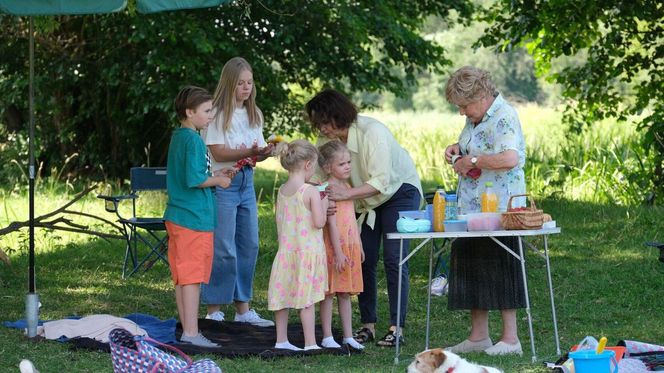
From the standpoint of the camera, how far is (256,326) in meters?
6.39

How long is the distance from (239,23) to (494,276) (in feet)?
25.6

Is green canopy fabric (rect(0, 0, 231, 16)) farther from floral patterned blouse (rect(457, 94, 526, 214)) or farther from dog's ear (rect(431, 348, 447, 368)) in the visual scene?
dog's ear (rect(431, 348, 447, 368))

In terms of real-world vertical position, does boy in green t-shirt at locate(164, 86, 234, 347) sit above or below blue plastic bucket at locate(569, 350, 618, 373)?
above

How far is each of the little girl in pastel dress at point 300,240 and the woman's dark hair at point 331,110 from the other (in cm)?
23

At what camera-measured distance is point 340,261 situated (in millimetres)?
5566

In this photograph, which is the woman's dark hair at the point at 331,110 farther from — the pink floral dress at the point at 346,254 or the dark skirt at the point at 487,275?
the dark skirt at the point at 487,275

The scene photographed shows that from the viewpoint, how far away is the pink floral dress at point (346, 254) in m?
5.65

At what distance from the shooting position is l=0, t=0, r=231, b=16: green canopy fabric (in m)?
5.29

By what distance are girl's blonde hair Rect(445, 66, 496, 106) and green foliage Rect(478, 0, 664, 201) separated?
5.05 meters

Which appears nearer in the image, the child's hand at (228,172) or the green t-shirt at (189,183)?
the green t-shirt at (189,183)

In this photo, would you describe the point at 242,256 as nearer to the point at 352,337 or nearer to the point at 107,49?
the point at 352,337

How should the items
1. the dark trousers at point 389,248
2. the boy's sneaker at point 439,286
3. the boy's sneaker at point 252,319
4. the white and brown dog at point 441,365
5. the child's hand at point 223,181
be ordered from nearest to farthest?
the white and brown dog at point 441,365
the child's hand at point 223,181
the dark trousers at point 389,248
the boy's sneaker at point 252,319
the boy's sneaker at point 439,286

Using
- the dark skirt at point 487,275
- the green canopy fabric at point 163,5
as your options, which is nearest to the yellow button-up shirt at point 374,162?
the dark skirt at point 487,275

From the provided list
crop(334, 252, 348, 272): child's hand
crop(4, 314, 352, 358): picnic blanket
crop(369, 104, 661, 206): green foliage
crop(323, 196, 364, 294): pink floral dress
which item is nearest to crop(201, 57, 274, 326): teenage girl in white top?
crop(4, 314, 352, 358): picnic blanket
